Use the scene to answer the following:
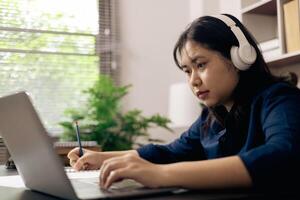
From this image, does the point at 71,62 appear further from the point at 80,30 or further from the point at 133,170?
the point at 133,170

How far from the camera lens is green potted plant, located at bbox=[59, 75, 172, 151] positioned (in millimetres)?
2707

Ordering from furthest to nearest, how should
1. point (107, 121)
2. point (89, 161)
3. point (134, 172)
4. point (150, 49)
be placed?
point (150, 49) → point (107, 121) → point (89, 161) → point (134, 172)

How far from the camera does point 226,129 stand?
105 centimetres

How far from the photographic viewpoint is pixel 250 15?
2.37 meters

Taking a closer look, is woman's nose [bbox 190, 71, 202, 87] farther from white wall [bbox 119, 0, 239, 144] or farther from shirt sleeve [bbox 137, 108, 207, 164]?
white wall [bbox 119, 0, 239, 144]

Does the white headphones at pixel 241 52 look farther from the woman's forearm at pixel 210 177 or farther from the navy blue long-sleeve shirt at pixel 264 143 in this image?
the woman's forearm at pixel 210 177

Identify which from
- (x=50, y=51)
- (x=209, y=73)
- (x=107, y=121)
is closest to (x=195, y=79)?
(x=209, y=73)

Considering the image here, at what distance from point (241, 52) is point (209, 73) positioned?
0.09 meters

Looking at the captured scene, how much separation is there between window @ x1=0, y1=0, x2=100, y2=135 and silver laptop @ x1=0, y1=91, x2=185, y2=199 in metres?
2.15

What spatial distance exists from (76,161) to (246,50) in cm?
53

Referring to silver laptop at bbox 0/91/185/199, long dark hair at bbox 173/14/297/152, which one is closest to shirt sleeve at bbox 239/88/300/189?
silver laptop at bbox 0/91/185/199

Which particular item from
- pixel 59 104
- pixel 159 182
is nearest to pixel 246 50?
pixel 159 182

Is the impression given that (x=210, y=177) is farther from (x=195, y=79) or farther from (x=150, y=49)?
(x=150, y=49)

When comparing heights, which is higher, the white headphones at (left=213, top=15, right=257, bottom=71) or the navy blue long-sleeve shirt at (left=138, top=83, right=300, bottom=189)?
the white headphones at (left=213, top=15, right=257, bottom=71)
